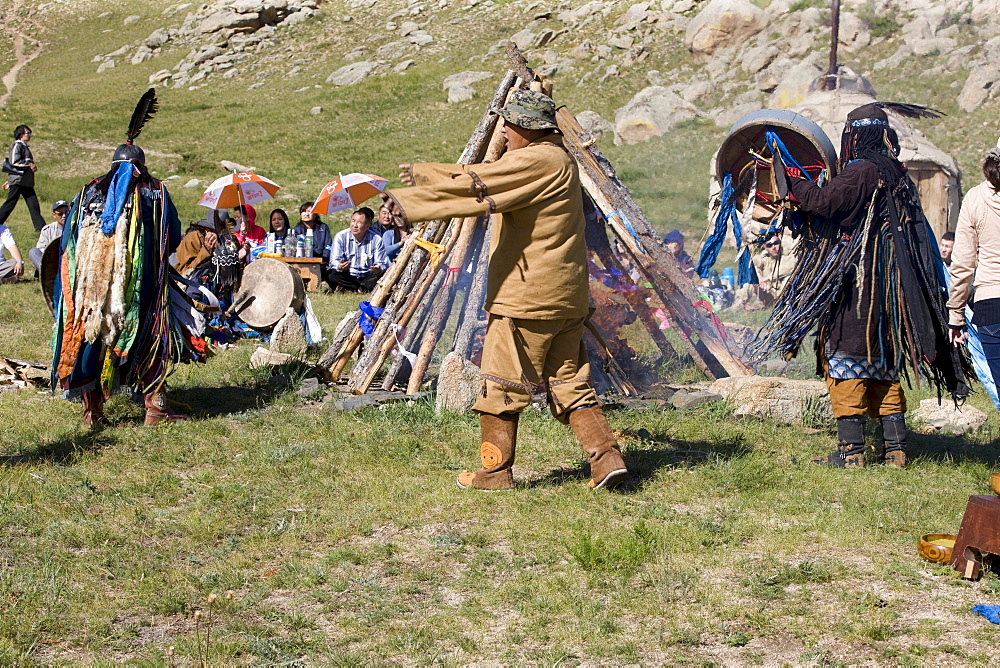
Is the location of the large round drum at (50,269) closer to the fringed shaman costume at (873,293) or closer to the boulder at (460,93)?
the fringed shaman costume at (873,293)

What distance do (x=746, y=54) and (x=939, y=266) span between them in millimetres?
21862

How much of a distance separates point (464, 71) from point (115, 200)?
1017 inches

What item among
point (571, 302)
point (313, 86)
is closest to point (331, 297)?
point (571, 302)

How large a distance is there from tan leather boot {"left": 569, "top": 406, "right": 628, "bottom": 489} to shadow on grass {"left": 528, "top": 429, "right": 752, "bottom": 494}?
15cm

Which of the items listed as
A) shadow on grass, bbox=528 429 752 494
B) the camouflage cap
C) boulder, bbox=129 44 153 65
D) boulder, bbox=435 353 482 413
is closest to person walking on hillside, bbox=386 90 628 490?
the camouflage cap

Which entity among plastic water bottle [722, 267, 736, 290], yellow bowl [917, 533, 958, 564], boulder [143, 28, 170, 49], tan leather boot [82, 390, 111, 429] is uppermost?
tan leather boot [82, 390, 111, 429]

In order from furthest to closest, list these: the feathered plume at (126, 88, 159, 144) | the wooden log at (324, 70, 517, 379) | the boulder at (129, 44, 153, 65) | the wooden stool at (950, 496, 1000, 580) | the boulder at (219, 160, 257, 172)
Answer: the boulder at (129, 44, 153, 65)
the boulder at (219, 160, 257, 172)
the wooden log at (324, 70, 517, 379)
the feathered plume at (126, 88, 159, 144)
the wooden stool at (950, 496, 1000, 580)

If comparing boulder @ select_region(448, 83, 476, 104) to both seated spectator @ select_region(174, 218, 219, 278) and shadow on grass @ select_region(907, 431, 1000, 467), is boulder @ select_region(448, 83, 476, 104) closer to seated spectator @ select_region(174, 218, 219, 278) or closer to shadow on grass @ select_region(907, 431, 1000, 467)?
seated spectator @ select_region(174, 218, 219, 278)

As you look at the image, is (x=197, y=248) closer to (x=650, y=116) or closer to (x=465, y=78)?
(x=650, y=116)

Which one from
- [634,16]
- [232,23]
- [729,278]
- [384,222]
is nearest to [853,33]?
[634,16]

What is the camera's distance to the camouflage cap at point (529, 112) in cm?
486

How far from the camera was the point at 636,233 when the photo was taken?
7344 millimetres

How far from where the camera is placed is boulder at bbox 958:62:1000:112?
65.6ft

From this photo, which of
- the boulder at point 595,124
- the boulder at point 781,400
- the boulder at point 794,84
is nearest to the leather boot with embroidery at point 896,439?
the boulder at point 781,400
